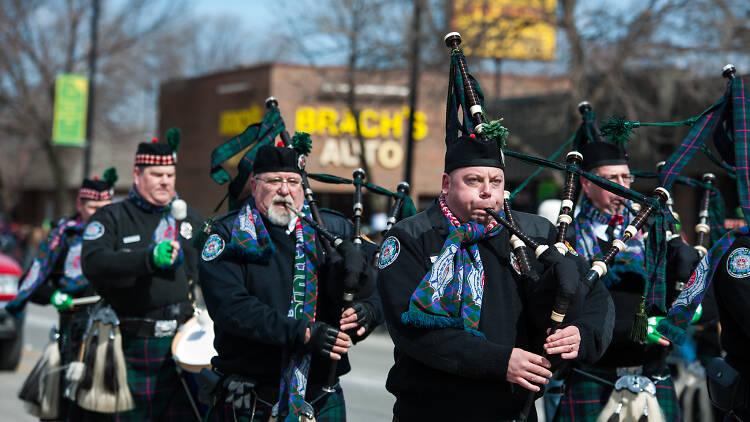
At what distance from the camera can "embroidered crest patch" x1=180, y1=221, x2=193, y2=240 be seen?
21.2 feet

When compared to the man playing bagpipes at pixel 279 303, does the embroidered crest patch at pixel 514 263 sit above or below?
above

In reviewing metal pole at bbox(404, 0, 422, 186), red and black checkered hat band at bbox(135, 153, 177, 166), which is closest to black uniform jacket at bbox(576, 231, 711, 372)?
red and black checkered hat band at bbox(135, 153, 177, 166)

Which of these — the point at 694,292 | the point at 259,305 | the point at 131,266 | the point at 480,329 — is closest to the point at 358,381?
the point at 131,266

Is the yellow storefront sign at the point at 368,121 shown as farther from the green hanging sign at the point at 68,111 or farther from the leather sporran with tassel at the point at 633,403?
the leather sporran with tassel at the point at 633,403

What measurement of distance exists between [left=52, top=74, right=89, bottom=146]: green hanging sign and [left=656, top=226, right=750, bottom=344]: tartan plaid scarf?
2260 centimetres

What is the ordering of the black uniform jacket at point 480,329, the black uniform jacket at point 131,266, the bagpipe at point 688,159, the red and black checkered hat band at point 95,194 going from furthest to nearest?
1. the red and black checkered hat band at point 95,194
2. the black uniform jacket at point 131,266
3. the bagpipe at point 688,159
4. the black uniform jacket at point 480,329

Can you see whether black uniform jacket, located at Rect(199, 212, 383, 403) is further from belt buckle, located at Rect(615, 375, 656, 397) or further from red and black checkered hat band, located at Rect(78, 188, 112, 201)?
red and black checkered hat band, located at Rect(78, 188, 112, 201)

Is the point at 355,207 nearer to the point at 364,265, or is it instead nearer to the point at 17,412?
the point at 364,265

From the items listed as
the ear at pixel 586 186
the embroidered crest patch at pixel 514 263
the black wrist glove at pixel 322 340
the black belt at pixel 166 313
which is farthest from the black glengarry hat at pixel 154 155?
the embroidered crest patch at pixel 514 263

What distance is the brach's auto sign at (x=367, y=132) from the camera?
27.9 metres

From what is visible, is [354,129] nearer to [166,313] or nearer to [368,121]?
[368,121]

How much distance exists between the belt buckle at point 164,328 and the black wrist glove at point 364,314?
2.07 meters

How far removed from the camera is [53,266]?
7.63 metres

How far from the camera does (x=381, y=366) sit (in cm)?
1148
